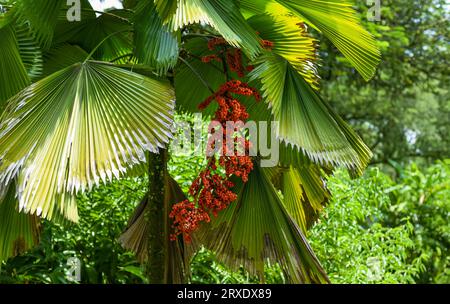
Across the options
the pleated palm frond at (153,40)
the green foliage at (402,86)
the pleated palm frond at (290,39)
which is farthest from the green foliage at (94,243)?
the green foliage at (402,86)

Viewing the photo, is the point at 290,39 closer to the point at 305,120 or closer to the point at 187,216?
the point at 305,120

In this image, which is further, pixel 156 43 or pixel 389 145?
pixel 389 145

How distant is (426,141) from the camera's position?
14.3 meters

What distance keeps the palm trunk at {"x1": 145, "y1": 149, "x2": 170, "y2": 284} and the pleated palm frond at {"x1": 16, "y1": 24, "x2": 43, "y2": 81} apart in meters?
0.76

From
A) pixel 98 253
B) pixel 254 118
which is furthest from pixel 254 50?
pixel 98 253

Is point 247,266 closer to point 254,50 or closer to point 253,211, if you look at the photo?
point 253,211

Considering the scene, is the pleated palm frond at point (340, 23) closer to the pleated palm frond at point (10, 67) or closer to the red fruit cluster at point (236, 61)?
the red fruit cluster at point (236, 61)

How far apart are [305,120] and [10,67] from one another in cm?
152

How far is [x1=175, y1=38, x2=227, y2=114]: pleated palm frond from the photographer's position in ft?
13.8

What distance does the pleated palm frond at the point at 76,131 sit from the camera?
2.96 m

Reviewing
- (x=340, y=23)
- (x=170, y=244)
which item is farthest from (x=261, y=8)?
(x=170, y=244)

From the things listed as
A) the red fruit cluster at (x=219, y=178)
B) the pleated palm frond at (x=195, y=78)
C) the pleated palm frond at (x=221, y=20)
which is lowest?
the red fruit cluster at (x=219, y=178)

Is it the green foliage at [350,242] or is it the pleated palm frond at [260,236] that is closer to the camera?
the pleated palm frond at [260,236]
